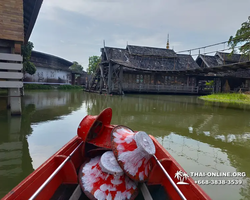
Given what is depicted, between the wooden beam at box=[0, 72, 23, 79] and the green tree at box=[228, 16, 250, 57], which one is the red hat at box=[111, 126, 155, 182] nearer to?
the wooden beam at box=[0, 72, 23, 79]

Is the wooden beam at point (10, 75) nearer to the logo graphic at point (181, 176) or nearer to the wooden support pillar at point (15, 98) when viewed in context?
the wooden support pillar at point (15, 98)

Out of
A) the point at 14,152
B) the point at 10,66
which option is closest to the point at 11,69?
the point at 10,66

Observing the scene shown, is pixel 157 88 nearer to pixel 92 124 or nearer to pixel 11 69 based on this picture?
pixel 11 69

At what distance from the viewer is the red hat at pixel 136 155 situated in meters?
2.12

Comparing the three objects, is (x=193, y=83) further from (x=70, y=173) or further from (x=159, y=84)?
(x=70, y=173)

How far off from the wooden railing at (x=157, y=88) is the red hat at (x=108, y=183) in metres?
21.1

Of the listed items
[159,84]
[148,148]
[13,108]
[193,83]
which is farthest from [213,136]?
[193,83]

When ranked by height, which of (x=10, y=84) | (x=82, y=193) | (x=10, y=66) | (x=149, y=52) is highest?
(x=149, y=52)

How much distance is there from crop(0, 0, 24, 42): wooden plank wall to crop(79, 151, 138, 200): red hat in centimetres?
609

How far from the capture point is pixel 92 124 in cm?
272

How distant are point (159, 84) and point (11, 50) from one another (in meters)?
20.9

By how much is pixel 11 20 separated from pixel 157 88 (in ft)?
66.8

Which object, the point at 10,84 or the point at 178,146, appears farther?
the point at 10,84

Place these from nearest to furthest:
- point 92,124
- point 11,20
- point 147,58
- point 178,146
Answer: point 92,124 < point 178,146 < point 11,20 < point 147,58
